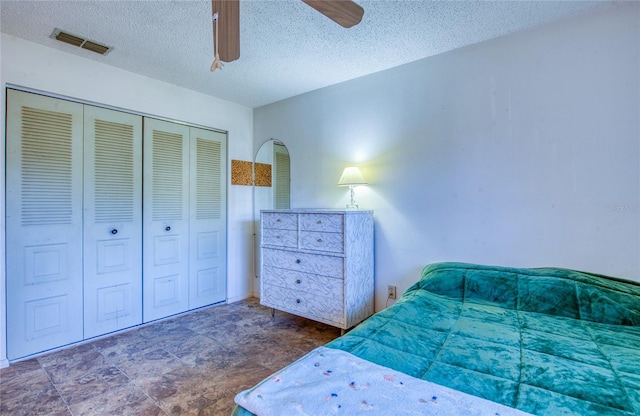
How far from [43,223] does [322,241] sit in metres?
2.15

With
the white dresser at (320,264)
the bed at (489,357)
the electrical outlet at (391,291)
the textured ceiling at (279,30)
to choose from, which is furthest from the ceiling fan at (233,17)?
the electrical outlet at (391,291)

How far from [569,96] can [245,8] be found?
2087 mm

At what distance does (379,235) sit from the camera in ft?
8.91

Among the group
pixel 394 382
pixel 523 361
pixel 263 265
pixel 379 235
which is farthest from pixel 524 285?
pixel 263 265

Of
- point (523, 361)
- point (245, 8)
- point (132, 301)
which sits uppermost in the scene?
point (245, 8)

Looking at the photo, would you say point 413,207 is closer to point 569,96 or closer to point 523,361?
point 569,96

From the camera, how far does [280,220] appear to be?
2.82 metres

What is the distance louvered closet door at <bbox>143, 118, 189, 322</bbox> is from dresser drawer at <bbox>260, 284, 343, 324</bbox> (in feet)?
3.12

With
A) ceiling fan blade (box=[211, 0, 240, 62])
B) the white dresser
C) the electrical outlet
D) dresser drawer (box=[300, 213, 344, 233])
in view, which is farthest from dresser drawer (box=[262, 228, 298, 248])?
ceiling fan blade (box=[211, 0, 240, 62])

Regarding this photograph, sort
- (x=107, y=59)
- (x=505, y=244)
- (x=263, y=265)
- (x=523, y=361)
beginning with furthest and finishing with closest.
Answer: (x=263, y=265) → (x=107, y=59) → (x=505, y=244) → (x=523, y=361)

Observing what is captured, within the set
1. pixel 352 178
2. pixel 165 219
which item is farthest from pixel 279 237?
pixel 165 219

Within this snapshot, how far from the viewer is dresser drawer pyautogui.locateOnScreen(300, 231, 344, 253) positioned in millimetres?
2434

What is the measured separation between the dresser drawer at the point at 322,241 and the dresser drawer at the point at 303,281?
24 centimetres

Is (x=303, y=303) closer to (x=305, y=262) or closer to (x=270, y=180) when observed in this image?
(x=305, y=262)
